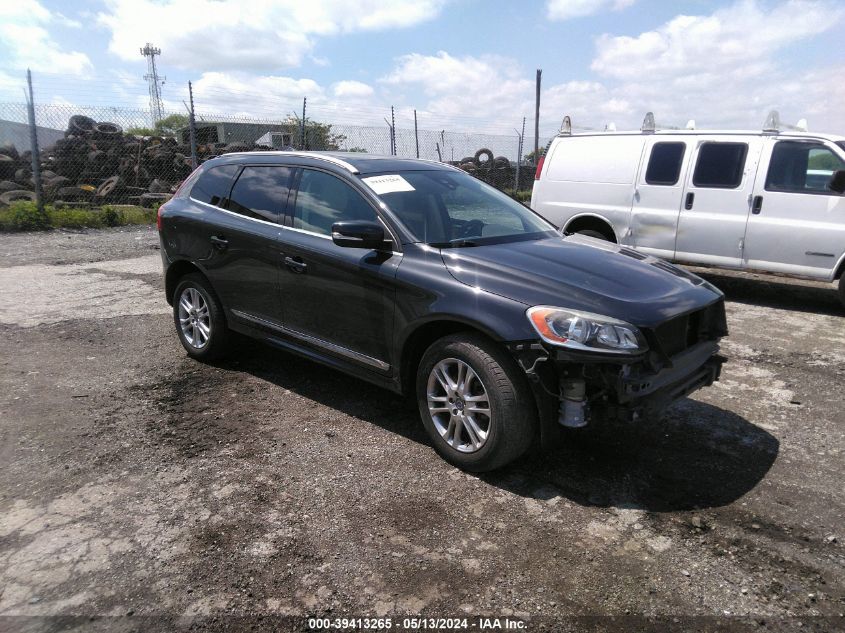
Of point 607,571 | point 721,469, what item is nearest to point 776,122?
point 721,469

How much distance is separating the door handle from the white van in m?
5.35

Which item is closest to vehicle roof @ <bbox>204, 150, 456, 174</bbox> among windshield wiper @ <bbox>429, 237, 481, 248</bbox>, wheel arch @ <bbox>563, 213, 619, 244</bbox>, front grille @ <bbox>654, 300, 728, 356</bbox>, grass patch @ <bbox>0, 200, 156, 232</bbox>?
windshield wiper @ <bbox>429, 237, 481, 248</bbox>

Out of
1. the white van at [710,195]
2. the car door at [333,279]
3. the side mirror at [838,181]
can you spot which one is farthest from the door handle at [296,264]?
the side mirror at [838,181]

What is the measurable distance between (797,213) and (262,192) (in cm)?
597

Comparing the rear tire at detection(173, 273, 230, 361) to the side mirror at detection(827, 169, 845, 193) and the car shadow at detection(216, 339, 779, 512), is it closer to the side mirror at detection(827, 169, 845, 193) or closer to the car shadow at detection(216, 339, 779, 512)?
the car shadow at detection(216, 339, 779, 512)

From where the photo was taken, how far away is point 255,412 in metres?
4.30

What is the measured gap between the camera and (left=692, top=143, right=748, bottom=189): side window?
7.48 m

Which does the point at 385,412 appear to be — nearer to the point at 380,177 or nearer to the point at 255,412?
the point at 255,412

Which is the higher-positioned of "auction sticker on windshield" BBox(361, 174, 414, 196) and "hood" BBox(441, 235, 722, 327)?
"auction sticker on windshield" BBox(361, 174, 414, 196)

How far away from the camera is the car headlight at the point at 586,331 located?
9.89 feet

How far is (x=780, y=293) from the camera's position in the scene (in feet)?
26.8

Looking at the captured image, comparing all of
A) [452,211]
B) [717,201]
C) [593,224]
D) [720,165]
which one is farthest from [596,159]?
[452,211]

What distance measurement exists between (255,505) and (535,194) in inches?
273

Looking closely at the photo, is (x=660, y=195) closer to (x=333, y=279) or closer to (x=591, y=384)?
(x=333, y=279)
